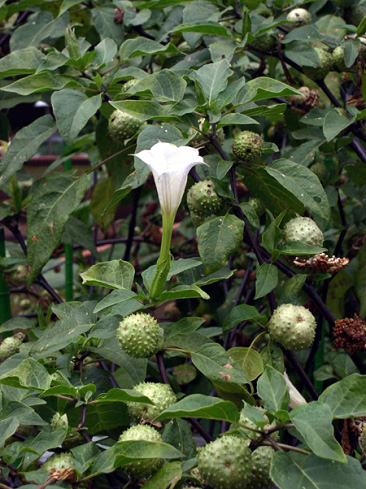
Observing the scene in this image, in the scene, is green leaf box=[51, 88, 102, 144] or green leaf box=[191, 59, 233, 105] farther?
green leaf box=[51, 88, 102, 144]

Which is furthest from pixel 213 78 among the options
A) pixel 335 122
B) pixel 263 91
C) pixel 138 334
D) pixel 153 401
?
pixel 153 401

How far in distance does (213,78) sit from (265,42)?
464 mm

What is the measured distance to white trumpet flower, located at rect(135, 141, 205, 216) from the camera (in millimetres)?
1098

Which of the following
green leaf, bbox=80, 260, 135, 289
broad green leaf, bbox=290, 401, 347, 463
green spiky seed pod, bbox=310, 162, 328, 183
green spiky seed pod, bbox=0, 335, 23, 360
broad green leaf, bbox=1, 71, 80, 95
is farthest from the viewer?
green spiky seed pod, bbox=310, 162, 328, 183

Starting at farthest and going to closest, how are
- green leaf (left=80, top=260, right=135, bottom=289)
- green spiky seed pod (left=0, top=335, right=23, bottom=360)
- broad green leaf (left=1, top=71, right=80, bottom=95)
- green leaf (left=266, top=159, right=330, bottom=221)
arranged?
green spiky seed pod (left=0, top=335, right=23, bottom=360) < broad green leaf (left=1, top=71, right=80, bottom=95) < green leaf (left=266, top=159, right=330, bottom=221) < green leaf (left=80, top=260, right=135, bottom=289)

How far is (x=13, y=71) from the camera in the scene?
1.48 metres

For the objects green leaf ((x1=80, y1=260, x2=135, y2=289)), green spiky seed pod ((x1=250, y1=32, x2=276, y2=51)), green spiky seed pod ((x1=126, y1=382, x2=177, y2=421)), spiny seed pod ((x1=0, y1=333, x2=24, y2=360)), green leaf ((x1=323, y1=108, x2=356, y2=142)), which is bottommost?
spiny seed pod ((x1=0, y1=333, x2=24, y2=360))

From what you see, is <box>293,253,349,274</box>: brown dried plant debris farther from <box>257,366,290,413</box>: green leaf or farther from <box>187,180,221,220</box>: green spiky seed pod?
<box>257,366,290,413</box>: green leaf

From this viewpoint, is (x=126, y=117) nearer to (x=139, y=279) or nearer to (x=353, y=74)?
(x=139, y=279)

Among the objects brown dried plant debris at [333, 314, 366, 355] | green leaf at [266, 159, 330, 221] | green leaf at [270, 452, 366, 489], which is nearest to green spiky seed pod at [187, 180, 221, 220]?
green leaf at [266, 159, 330, 221]

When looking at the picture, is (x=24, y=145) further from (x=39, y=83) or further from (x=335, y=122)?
(x=335, y=122)

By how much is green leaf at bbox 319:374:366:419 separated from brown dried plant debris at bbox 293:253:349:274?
375 mm

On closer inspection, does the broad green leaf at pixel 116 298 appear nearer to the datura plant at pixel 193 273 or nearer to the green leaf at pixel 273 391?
the datura plant at pixel 193 273

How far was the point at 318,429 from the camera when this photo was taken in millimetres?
835
